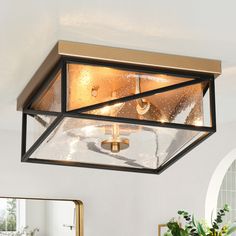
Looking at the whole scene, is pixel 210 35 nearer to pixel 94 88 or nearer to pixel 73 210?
pixel 94 88

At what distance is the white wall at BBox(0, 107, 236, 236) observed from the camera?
4406 mm

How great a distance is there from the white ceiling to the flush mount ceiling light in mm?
65

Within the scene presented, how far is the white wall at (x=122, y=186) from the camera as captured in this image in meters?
4.41

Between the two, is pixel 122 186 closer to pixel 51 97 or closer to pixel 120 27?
pixel 51 97

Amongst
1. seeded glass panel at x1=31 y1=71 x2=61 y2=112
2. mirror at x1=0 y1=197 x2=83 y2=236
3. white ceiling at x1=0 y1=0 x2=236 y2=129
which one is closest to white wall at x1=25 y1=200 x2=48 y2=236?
mirror at x1=0 y1=197 x2=83 y2=236

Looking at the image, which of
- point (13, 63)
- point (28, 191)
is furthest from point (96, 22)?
point (28, 191)

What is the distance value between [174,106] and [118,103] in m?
0.30

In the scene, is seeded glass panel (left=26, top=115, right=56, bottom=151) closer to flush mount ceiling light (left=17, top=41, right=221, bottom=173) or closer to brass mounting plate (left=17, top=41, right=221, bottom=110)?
flush mount ceiling light (left=17, top=41, right=221, bottom=173)

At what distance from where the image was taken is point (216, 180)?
175 inches

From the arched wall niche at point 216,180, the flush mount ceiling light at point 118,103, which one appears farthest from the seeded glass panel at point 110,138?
the arched wall niche at point 216,180

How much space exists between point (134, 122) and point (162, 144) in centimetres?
41

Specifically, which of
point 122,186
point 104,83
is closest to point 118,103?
point 104,83

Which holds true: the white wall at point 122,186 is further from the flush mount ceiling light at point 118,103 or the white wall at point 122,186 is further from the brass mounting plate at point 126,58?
the brass mounting plate at point 126,58

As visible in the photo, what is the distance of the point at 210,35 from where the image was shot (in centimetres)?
274
